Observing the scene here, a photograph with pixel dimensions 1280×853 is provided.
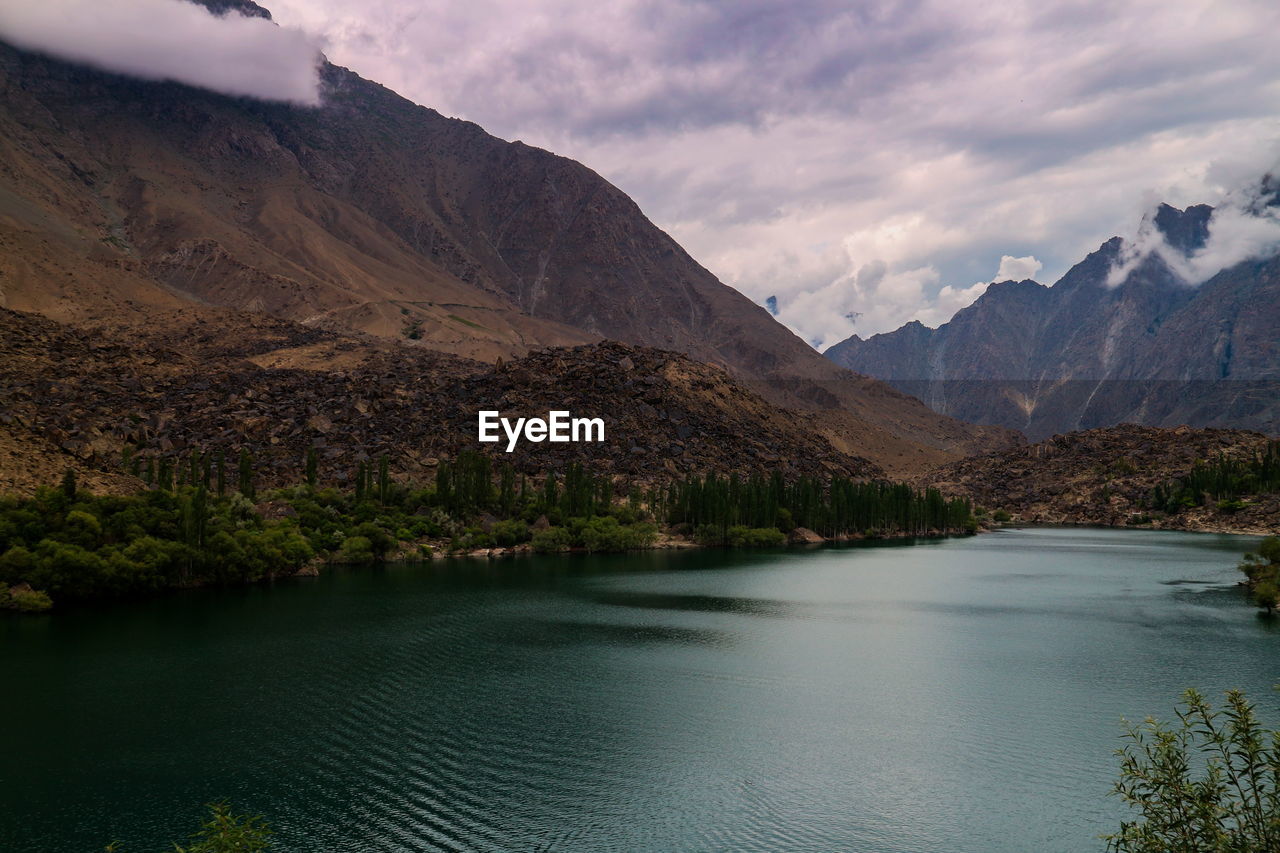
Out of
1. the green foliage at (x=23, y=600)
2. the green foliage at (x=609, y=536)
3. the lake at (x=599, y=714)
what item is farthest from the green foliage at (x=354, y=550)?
the green foliage at (x=23, y=600)

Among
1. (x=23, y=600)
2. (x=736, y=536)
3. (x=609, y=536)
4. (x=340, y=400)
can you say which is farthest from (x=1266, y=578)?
(x=340, y=400)

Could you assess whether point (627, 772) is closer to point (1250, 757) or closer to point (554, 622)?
point (1250, 757)

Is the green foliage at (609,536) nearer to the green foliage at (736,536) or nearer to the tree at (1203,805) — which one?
the green foliage at (736,536)

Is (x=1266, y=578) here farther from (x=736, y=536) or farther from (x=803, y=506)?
(x=803, y=506)

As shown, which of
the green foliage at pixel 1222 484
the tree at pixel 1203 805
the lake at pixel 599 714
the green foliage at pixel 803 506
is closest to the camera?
the tree at pixel 1203 805

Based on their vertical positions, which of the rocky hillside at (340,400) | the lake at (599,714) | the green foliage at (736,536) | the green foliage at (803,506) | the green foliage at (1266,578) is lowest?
the lake at (599,714)

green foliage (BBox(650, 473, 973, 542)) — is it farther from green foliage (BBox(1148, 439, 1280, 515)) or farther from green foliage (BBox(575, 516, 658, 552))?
green foliage (BBox(1148, 439, 1280, 515))

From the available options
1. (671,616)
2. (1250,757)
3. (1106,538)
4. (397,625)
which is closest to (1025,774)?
(1250,757)

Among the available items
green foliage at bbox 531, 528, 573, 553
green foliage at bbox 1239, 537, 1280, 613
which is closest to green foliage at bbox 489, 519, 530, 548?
green foliage at bbox 531, 528, 573, 553
